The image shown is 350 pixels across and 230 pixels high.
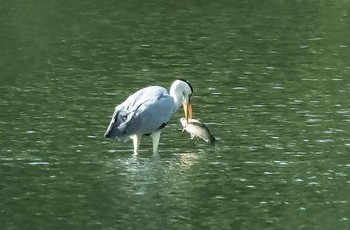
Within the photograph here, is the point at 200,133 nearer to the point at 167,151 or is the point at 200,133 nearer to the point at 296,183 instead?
the point at 167,151

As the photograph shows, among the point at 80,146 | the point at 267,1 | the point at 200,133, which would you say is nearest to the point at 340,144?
the point at 200,133

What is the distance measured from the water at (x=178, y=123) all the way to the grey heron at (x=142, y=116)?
0.36m

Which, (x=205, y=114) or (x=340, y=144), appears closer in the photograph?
(x=340, y=144)

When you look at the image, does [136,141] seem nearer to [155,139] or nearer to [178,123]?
[155,139]

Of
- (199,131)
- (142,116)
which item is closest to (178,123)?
(199,131)

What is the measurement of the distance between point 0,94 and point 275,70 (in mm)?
6373

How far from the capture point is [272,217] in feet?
55.5

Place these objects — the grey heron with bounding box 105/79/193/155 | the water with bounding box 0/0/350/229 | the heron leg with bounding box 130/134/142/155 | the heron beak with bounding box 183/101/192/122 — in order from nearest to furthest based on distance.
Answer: the water with bounding box 0/0/350/229
the grey heron with bounding box 105/79/193/155
the heron leg with bounding box 130/134/142/155
the heron beak with bounding box 183/101/192/122

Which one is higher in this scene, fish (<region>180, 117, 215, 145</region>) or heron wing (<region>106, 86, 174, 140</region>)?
heron wing (<region>106, 86, 174, 140</region>)

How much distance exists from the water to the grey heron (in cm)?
36

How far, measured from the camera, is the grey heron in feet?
67.6

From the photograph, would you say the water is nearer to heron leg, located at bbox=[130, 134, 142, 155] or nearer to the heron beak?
heron leg, located at bbox=[130, 134, 142, 155]

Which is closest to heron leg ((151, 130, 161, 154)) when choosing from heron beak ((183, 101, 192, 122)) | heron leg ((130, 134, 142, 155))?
heron leg ((130, 134, 142, 155))

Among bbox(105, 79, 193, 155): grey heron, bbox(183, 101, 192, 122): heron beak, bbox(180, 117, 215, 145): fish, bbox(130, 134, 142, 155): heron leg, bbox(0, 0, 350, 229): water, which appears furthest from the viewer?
bbox(183, 101, 192, 122): heron beak
